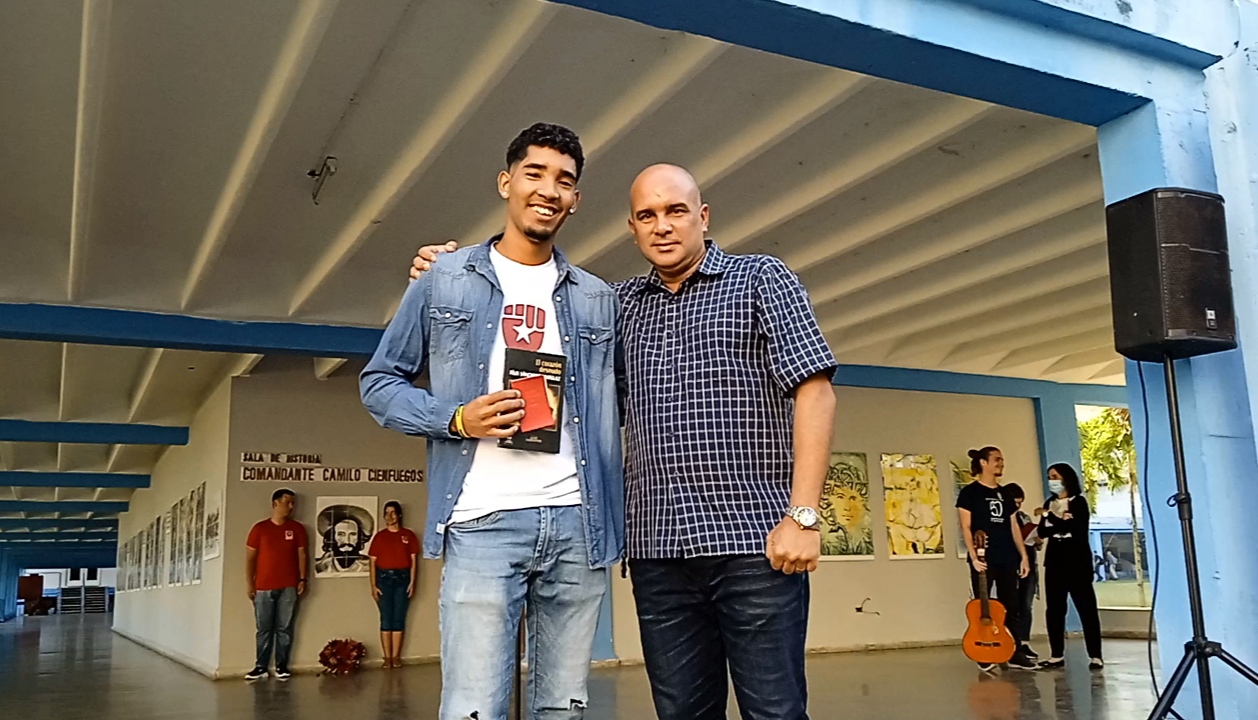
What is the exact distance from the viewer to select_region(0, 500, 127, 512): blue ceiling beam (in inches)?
756

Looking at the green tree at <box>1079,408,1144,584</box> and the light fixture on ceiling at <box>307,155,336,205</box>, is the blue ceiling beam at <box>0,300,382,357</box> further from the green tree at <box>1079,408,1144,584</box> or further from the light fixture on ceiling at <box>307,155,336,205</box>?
the green tree at <box>1079,408,1144,584</box>

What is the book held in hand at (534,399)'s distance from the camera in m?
1.67

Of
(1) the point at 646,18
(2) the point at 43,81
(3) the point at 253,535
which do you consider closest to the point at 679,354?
(1) the point at 646,18

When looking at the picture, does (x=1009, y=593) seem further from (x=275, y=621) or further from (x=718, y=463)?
(x=275, y=621)

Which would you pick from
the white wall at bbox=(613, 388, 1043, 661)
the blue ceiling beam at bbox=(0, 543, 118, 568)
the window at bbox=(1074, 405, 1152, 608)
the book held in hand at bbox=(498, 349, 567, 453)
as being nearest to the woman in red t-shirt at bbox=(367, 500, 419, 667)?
the white wall at bbox=(613, 388, 1043, 661)

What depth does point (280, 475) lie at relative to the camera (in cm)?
845

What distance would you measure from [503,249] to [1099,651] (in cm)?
583

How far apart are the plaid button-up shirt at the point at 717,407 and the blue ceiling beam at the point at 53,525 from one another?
24.9 meters

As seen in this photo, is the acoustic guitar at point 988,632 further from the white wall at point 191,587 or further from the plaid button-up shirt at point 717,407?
the white wall at point 191,587

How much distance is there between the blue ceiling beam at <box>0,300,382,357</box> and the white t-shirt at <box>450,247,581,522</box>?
521cm

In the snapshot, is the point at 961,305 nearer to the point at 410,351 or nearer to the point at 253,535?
the point at 253,535

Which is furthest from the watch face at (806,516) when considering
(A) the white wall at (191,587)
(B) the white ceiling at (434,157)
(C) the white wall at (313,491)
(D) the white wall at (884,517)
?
(A) the white wall at (191,587)

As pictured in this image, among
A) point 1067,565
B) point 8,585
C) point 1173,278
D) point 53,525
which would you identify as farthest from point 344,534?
point 8,585

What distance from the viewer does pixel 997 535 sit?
639cm
